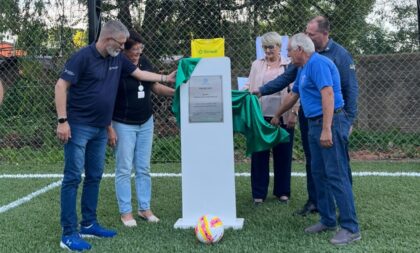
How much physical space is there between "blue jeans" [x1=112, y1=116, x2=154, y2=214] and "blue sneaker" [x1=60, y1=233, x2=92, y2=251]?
0.71 metres

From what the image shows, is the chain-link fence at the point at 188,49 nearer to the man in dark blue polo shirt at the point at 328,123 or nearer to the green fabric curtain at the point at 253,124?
the green fabric curtain at the point at 253,124

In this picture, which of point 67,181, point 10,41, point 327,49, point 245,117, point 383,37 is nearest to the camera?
point 67,181

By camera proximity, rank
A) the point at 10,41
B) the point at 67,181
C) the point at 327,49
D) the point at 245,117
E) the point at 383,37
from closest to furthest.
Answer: the point at 67,181 → the point at 327,49 → the point at 245,117 → the point at 383,37 → the point at 10,41

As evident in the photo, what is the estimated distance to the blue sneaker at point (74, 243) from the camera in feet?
12.5

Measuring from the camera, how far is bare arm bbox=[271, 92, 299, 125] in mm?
4564

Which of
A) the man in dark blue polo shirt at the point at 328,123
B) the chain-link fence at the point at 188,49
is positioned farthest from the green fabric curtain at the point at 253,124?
the chain-link fence at the point at 188,49

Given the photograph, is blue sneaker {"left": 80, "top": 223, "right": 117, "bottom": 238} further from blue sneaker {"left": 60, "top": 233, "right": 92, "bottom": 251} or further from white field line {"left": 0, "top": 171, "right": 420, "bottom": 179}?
white field line {"left": 0, "top": 171, "right": 420, "bottom": 179}

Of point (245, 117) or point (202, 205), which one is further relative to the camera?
point (245, 117)

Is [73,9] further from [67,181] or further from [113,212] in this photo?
[67,181]

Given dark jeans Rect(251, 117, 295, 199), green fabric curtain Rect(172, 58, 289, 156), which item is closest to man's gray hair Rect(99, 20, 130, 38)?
green fabric curtain Rect(172, 58, 289, 156)

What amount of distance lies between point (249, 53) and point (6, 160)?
14.9 feet

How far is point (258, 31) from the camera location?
812 centimetres

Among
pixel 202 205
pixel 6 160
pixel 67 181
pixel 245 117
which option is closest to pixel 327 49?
pixel 245 117

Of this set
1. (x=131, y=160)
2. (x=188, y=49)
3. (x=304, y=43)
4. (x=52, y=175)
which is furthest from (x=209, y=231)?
(x=188, y=49)
